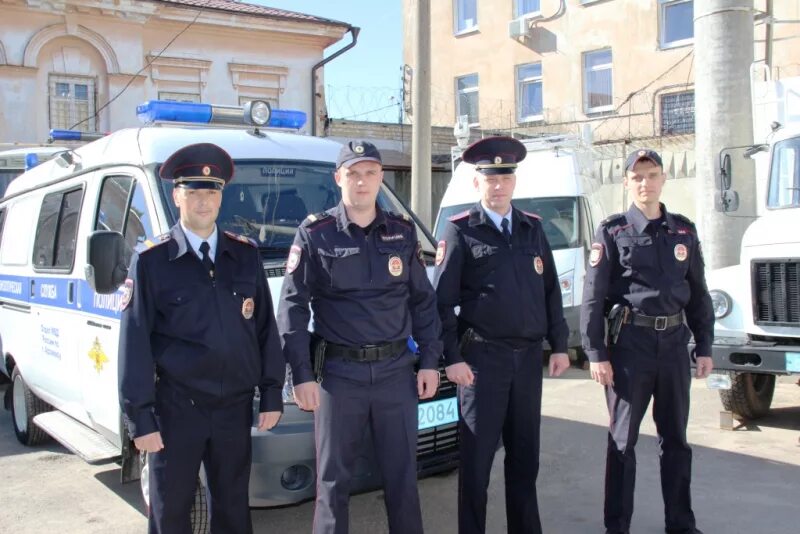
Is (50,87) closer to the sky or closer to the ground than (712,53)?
closer to the sky

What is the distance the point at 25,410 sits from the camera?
6.20m

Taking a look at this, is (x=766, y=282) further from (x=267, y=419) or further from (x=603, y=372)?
(x=267, y=419)

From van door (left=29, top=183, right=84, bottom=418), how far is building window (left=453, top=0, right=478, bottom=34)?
68.7ft

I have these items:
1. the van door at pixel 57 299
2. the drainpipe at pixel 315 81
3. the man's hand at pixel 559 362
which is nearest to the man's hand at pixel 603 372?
the man's hand at pixel 559 362

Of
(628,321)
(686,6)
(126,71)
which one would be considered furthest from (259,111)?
(686,6)

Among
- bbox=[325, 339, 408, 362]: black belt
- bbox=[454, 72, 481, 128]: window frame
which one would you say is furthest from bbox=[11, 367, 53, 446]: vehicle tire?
bbox=[454, 72, 481, 128]: window frame

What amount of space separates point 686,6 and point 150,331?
20414 millimetres

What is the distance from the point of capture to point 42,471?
5633mm

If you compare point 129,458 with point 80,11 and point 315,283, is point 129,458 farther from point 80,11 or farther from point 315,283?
point 80,11

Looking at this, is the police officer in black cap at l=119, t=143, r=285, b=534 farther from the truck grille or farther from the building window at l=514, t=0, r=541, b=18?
the building window at l=514, t=0, r=541, b=18

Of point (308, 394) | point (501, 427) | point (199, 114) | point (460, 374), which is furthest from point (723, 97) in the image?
point (308, 394)

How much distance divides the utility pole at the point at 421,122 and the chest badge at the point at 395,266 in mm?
7437

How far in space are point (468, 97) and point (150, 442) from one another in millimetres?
23480

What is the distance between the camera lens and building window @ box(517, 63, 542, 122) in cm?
2362
